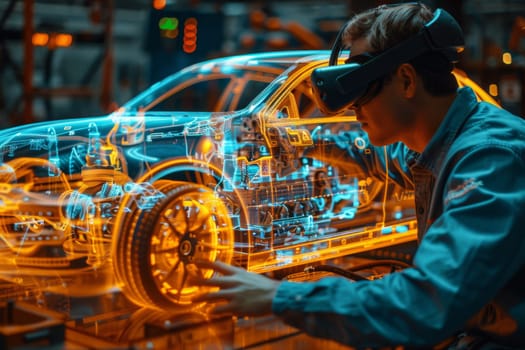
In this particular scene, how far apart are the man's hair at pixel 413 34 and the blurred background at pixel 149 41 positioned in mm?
2376

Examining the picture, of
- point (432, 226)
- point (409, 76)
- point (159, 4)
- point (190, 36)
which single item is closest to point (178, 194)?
point (409, 76)

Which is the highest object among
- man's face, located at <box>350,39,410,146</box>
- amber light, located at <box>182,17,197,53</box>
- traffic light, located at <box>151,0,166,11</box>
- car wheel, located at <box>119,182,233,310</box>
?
traffic light, located at <box>151,0,166,11</box>

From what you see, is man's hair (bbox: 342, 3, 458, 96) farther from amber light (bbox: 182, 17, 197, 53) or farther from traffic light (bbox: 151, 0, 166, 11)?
traffic light (bbox: 151, 0, 166, 11)

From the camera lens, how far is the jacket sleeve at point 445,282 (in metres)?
1.74

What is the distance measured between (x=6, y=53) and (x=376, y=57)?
6.39m

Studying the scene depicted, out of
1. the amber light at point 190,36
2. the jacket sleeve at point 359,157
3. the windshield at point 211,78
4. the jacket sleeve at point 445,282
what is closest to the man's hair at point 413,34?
the jacket sleeve at point 445,282

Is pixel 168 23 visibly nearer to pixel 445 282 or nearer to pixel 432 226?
pixel 432 226

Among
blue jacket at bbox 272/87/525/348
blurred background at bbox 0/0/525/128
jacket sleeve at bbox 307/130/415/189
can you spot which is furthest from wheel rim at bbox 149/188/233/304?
blurred background at bbox 0/0/525/128

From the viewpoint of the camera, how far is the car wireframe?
9.33 feet

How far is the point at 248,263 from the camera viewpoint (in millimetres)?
3215

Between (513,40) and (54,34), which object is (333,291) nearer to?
(513,40)

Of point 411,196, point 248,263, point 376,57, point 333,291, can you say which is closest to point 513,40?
point 411,196

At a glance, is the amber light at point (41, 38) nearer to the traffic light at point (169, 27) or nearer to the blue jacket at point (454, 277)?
the traffic light at point (169, 27)

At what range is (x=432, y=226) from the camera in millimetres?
1876
